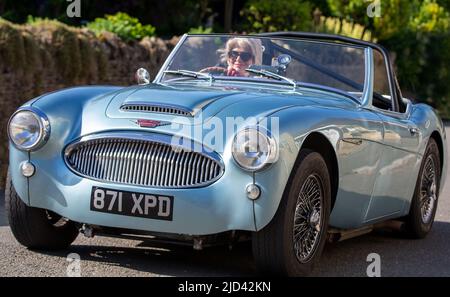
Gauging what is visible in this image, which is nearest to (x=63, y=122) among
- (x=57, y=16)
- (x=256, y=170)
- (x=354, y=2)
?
A: (x=256, y=170)

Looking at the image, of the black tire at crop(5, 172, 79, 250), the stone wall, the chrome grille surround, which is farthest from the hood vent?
the stone wall

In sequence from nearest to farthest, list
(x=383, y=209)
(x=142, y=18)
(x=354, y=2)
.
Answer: (x=383, y=209) → (x=142, y=18) → (x=354, y=2)

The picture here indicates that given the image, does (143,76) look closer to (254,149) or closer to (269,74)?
(269,74)

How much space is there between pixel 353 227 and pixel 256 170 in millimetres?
1269

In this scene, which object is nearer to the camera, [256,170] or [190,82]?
[256,170]

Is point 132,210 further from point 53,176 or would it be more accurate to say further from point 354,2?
point 354,2

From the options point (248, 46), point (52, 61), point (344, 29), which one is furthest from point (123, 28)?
point (344, 29)

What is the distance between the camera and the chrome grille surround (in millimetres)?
4965

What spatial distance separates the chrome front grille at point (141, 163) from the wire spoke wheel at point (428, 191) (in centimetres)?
258

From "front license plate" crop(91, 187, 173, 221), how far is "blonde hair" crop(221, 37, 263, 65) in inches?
69.4

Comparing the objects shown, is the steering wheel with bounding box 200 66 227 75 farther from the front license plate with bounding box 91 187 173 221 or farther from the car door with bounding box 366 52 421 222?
the front license plate with bounding box 91 187 173 221

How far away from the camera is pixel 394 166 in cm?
633

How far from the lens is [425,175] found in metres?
7.13

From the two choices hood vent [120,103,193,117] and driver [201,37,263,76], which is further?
driver [201,37,263,76]
